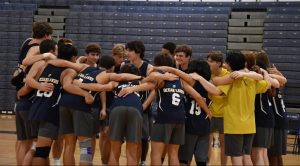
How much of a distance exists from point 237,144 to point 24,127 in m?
2.65

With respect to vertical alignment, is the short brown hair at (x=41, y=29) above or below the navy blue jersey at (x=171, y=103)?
above

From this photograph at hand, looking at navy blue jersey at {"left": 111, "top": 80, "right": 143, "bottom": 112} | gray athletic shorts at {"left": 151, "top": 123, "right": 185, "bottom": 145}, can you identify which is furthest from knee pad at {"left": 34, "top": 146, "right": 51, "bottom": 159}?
gray athletic shorts at {"left": 151, "top": 123, "right": 185, "bottom": 145}

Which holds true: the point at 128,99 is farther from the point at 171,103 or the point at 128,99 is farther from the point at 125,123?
the point at 171,103

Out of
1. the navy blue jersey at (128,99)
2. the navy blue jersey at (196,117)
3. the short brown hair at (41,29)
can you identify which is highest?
the short brown hair at (41,29)

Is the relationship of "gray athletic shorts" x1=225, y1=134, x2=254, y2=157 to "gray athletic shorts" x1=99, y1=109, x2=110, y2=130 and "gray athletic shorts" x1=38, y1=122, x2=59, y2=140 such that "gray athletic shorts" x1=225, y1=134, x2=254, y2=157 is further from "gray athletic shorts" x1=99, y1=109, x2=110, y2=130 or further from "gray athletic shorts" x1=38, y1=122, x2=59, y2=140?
"gray athletic shorts" x1=38, y1=122, x2=59, y2=140

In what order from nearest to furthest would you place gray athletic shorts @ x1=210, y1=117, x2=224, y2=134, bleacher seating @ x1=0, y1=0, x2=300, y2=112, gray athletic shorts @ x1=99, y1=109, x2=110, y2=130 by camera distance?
gray athletic shorts @ x1=99, y1=109, x2=110, y2=130 < gray athletic shorts @ x1=210, y1=117, x2=224, y2=134 < bleacher seating @ x1=0, y1=0, x2=300, y2=112

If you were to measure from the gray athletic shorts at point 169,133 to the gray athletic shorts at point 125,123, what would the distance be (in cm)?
22

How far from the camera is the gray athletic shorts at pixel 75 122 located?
5.56 metres

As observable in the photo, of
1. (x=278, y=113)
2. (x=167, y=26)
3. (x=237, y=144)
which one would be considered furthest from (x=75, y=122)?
(x=167, y=26)

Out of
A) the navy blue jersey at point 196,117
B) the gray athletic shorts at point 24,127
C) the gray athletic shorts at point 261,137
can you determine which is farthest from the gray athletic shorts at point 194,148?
the gray athletic shorts at point 24,127

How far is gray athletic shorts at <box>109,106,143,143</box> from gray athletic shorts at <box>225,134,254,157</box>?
3.50 ft

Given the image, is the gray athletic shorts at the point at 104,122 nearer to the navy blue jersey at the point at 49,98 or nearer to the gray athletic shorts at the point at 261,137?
the navy blue jersey at the point at 49,98

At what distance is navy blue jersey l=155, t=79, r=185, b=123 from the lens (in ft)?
18.1

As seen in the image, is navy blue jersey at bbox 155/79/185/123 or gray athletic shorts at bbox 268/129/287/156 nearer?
navy blue jersey at bbox 155/79/185/123
